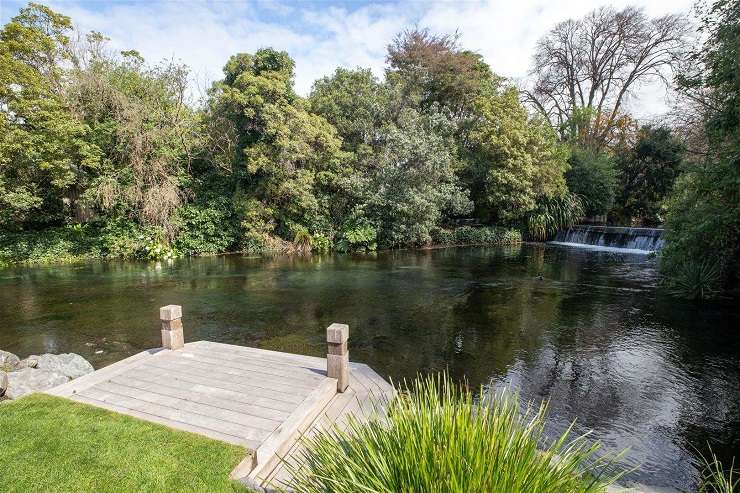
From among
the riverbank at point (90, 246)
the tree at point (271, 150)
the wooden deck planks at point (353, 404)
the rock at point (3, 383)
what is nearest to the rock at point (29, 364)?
the rock at point (3, 383)

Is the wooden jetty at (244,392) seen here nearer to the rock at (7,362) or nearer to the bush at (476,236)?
the rock at (7,362)

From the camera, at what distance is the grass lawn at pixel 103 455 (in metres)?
3.39

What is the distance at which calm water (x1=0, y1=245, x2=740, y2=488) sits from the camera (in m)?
5.56

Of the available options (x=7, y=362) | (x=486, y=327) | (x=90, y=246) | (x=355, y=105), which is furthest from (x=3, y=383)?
(x=355, y=105)

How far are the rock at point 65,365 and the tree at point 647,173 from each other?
29334 mm

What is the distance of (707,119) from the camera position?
995 cm

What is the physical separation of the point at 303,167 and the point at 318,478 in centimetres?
1974

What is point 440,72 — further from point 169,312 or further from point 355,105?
point 169,312

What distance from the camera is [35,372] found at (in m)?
5.61

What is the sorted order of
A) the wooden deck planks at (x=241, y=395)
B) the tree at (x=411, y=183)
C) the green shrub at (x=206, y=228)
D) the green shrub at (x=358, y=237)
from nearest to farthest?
the wooden deck planks at (x=241, y=395) < the green shrub at (x=206, y=228) < the tree at (x=411, y=183) < the green shrub at (x=358, y=237)

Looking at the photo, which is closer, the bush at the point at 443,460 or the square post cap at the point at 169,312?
the bush at the point at 443,460

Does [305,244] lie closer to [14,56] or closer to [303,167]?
[303,167]

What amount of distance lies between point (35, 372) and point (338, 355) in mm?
4333

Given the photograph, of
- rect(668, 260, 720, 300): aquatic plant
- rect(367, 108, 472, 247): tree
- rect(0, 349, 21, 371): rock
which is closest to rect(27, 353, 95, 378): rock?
rect(0, 349, 21, 371): rock
